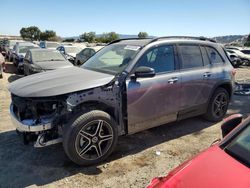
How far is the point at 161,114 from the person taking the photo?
4656 mm

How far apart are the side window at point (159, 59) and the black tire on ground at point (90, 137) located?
1108mm

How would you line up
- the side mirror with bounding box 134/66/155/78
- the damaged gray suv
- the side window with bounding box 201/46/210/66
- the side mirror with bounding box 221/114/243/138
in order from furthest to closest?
the side window with bounding box 201/46/210/66 < the side mirror with bounding box 134/66/155/78 < the damaged gray suv < the side mirror with bounding box 221/114/243/138

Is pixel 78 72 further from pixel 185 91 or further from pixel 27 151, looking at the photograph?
pixel 185 91

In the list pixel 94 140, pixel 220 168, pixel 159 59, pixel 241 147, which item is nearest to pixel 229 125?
pixel 241 147

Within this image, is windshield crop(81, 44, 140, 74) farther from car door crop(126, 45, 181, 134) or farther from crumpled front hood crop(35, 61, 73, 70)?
crumpled front hood crop(35, 61, 73, 70)

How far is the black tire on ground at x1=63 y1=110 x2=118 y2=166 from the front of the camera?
12.1 ft

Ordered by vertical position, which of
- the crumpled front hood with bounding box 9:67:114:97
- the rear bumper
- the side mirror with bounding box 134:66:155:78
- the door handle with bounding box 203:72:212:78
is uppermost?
the side mirror with bounding box 134:66:155:78

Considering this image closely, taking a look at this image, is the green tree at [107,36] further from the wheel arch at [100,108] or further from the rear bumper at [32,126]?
the rear bumper at [32,126]

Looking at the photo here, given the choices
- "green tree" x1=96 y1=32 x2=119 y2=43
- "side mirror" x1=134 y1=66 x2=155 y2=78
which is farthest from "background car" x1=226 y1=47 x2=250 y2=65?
"green tree" x1=96 y1=32 x2=119 y2=43

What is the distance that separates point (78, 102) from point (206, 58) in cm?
296

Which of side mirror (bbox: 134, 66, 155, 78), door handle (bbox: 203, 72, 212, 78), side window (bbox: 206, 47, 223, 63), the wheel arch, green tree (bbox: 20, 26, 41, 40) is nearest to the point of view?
the wheel arch

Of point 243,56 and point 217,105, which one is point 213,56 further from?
point 243,56

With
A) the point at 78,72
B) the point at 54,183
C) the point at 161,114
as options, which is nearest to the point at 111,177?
the point at 54,183

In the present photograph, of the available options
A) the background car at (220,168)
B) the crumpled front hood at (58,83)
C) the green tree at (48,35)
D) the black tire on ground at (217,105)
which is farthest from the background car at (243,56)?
the green tree at (48,35)
